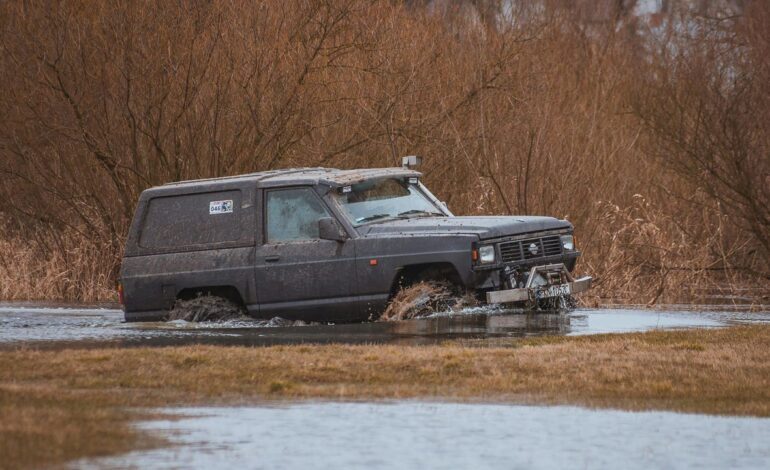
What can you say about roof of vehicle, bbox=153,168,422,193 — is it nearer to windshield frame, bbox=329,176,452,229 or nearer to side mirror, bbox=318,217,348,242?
windshield frame, bbox=329,176,452,229

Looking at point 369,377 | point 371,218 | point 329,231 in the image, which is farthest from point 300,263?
point 369,377

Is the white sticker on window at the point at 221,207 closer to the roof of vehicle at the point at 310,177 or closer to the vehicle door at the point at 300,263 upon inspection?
the roof of vehicle at the point at 310,177

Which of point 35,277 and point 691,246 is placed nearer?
point 691,246

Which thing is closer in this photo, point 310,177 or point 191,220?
point 310,177

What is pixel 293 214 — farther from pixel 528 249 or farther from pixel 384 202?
pixel 528 249

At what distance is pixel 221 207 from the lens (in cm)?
1631

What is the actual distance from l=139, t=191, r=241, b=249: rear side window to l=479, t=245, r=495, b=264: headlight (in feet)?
8.91

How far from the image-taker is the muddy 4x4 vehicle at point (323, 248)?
49.9 feet

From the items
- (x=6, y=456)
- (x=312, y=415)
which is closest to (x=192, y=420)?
(x=312, y=415)

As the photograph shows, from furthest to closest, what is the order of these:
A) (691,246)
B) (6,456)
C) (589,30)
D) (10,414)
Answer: (589,30) < (691,246) < (10,414) < (6,456)

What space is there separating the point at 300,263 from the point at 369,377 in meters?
4.38

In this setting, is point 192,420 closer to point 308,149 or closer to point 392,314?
point 392,314

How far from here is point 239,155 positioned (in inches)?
933

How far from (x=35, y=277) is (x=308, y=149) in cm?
499
